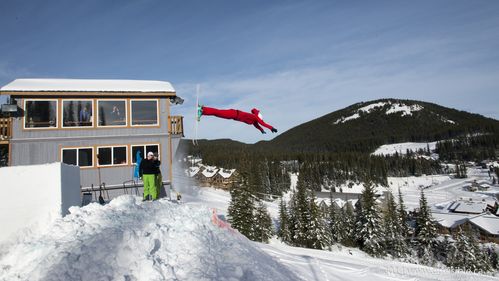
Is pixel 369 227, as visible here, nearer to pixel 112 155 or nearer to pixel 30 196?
pixel 112 155

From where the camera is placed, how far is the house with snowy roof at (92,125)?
15961mm

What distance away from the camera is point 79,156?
1661cm

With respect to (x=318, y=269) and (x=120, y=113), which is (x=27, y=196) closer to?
(x=318, y=269)

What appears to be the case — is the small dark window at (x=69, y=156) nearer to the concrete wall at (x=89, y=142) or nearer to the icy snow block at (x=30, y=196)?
the concrete wall at (x=89, y=142)

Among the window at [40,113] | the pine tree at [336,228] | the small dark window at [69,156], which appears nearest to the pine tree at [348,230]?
the pine tree at [336,228]

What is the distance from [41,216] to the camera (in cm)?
789

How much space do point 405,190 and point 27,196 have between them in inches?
5801

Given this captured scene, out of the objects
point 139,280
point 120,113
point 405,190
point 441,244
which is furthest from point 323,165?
point 139,280

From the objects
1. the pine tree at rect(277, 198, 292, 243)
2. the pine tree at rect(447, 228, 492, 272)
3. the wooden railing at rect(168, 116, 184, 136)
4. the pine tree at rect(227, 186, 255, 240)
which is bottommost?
the pine tree at rect(447, 228, 492, 272)

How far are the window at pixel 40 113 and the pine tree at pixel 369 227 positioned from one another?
40506 mm

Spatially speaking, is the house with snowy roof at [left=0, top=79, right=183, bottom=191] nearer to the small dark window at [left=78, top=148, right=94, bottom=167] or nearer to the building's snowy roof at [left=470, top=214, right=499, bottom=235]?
the small dark window at [left=78, top=148, right=94, bottom=167]

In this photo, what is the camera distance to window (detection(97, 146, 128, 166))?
1691 cm

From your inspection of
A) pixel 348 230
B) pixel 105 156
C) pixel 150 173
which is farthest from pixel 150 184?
pixel 348 230

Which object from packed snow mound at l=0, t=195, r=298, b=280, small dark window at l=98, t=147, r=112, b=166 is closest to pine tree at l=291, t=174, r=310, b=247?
small dark window at l=98, t=147, r=112, b=166
